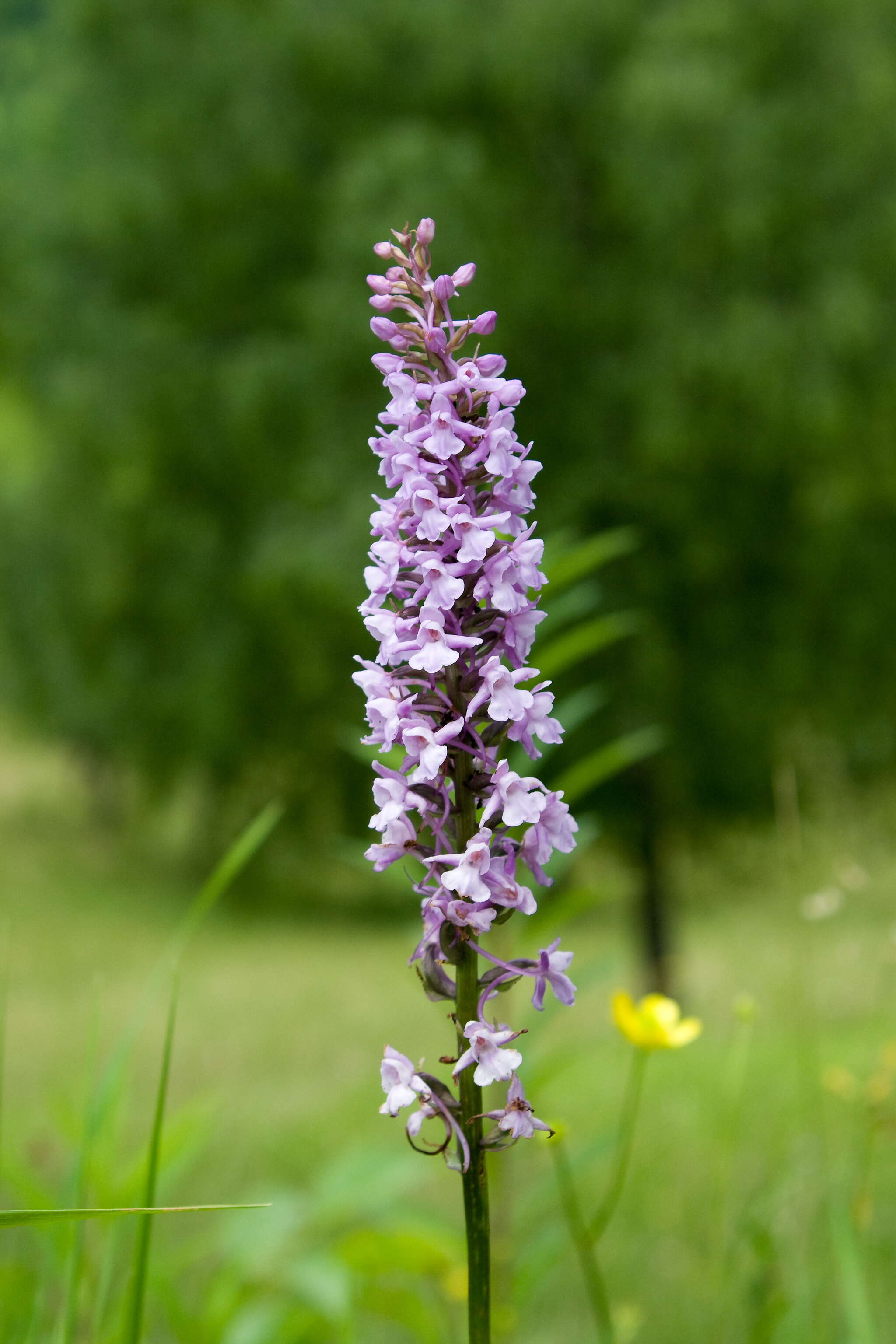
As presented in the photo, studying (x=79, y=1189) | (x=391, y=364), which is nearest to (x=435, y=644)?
(x=391, y=364)

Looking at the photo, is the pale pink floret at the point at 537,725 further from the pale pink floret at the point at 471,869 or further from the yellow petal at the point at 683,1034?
the yellow petal at the point at 683,1034

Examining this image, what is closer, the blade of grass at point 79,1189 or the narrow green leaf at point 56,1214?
the narrow green leaf at point 56,1214

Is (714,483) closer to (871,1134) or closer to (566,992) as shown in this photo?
(871,1134)

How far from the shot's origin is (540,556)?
3.82ft

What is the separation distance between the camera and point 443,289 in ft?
3.94

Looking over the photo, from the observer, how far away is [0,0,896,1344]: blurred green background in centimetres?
962

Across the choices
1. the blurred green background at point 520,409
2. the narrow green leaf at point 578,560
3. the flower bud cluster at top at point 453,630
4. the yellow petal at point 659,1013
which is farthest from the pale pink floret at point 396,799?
the blurred green background at point 520,409

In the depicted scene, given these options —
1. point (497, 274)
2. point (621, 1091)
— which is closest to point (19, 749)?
point (497, 274)

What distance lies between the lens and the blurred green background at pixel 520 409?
9.62 meters

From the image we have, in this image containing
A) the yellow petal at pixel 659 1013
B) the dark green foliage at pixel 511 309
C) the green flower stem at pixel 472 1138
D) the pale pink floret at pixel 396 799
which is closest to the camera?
the green flower stem at pixel 472 1138

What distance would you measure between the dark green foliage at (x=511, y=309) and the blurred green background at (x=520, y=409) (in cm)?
4

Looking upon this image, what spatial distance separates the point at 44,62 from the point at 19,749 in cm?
1440

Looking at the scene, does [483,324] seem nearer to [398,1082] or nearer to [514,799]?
[514,799]

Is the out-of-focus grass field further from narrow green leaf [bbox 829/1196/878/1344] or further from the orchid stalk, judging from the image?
the orchid stalk
